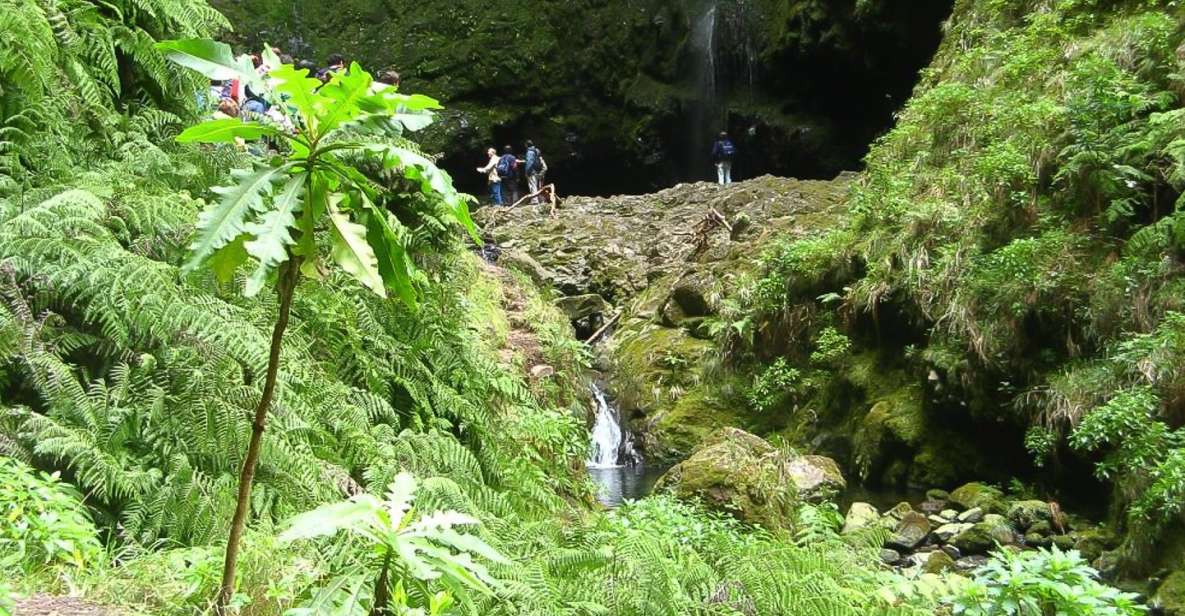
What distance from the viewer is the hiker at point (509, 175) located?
2117 centimetres

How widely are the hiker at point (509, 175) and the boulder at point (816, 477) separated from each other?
43.9 feet

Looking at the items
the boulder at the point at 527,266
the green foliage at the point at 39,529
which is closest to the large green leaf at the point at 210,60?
the green foliage at the point at 39,529

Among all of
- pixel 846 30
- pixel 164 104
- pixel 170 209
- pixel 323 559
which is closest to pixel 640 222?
pixel 846 30

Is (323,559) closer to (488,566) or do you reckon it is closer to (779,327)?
(488,566)

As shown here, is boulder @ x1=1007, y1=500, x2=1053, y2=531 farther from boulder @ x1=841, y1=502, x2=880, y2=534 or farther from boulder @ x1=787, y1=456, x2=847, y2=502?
boulder @ x1=787, y1=456, x2=847, y2=502

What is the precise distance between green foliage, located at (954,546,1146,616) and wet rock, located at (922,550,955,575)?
306cm

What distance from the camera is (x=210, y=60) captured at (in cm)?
207

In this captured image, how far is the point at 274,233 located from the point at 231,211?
0.13 meters

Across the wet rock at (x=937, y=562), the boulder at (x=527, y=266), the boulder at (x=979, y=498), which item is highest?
the boulder at (x=527, y=266)

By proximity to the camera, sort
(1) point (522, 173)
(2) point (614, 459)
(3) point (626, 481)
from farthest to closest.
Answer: (1) point (522, 173)
(2) point (614, 459)
(3) point (626, 481)

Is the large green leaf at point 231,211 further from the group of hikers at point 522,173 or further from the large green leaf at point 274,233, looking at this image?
the group of hikers at point 522,173

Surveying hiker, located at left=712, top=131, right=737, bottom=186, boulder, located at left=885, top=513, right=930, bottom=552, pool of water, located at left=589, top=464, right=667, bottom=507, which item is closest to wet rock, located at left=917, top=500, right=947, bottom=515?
boulder, located at left=885, top=513, right=930, bottom=552

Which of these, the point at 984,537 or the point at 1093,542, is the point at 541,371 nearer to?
the point at 984,537

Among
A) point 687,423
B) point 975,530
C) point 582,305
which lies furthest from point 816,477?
point 582,305
